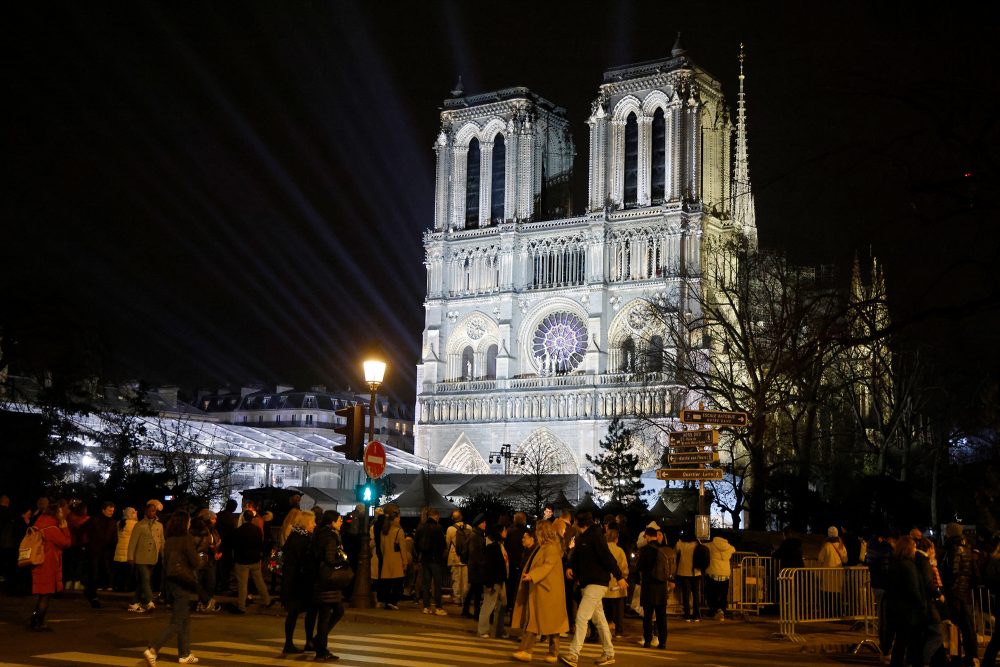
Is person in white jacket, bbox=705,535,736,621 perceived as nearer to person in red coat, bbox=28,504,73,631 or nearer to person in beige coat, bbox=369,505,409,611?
person in beige coat, bbox=369,505,409,611

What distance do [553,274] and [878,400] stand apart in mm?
31646

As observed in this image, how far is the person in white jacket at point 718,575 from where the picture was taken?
19281mm

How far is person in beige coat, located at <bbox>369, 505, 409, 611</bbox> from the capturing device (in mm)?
19531

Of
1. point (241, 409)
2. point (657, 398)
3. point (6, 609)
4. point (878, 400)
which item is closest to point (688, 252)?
point (657, 398)

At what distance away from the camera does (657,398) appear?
6656 cm

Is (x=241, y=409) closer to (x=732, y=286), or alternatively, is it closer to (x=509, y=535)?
(x=732, y=286)

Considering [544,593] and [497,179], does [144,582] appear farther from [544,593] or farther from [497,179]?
[497,179]

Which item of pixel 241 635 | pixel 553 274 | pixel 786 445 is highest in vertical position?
pixel 553 274

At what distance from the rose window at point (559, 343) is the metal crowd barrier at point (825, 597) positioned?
5236 cm

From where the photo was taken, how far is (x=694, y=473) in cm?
1888

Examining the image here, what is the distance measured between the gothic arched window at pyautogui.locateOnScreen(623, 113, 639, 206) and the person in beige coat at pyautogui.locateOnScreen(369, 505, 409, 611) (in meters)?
51.3

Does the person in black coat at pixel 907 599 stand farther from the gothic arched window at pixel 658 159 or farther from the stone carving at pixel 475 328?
the stone carving at pixel 475 328

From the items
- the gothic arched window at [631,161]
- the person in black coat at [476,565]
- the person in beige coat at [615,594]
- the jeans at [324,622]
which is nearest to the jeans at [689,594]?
the person in beige coat at [615,594]

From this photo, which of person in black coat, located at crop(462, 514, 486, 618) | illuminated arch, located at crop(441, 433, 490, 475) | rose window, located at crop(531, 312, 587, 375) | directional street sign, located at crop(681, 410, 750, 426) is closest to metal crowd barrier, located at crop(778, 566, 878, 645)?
directional street sign, located at crop(681, 410, 750, 426)
